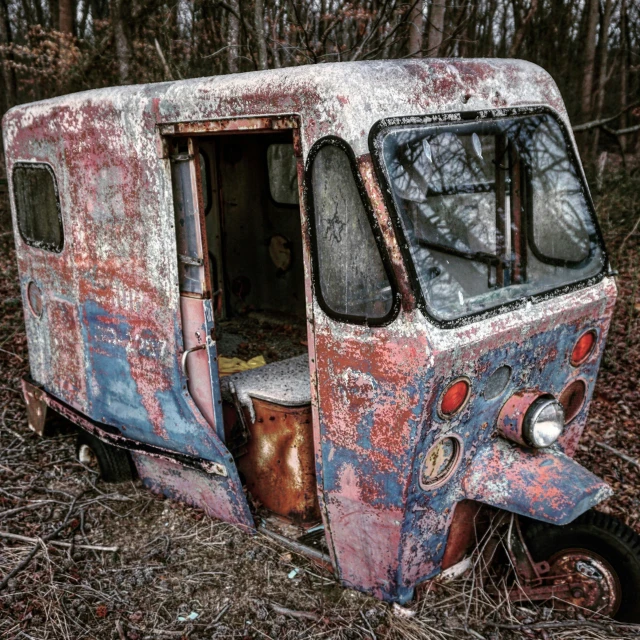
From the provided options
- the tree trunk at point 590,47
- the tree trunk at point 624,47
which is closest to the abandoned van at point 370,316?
the tree trunk at point 590,47

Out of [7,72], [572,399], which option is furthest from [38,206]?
[7,72]

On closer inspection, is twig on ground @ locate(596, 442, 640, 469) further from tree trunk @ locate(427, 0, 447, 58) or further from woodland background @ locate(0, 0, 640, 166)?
tree trunk @ locate(427, 0, 447, 58)

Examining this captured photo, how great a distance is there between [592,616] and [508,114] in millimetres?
2422

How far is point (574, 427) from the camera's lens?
12.1 feet

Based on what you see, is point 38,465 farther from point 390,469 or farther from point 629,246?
point 629,246

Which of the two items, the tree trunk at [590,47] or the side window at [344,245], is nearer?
the side window at [344,245]

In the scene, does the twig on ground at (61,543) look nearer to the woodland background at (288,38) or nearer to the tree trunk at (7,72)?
the woodland background at (288,38)

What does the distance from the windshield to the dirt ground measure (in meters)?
1.54

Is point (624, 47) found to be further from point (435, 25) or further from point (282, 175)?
point (282, 175)

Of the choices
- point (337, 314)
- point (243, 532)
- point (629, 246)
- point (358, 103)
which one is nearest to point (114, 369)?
point (243, 532)

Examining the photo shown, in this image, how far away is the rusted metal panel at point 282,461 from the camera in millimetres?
3664

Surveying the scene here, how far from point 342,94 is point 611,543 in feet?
7.70

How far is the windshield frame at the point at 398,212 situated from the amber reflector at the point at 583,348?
28 cm

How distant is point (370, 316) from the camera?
2787 millimetres
